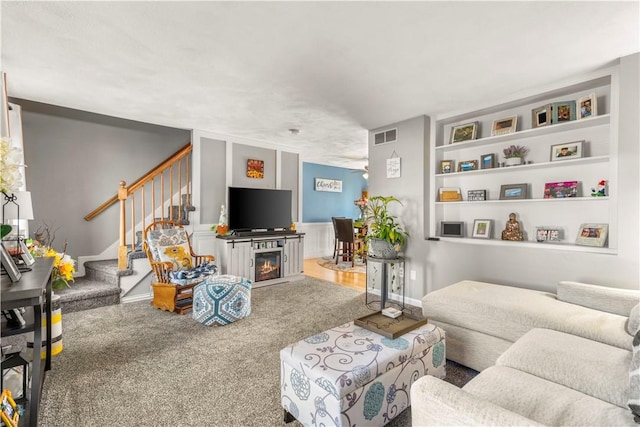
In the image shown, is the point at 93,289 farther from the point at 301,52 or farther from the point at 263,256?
the point at 301,52

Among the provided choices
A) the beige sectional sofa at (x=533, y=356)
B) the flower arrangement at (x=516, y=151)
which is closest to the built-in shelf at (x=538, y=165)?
the flower arrangement at (x=516, y=151)

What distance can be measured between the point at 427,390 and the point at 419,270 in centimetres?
301

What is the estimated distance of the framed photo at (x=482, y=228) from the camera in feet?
11.6

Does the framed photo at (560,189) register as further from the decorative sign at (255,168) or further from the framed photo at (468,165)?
the decorative sign at (255,168)

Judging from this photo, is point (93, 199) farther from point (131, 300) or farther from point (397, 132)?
point (397, 132)

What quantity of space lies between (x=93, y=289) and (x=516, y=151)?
5.10 m

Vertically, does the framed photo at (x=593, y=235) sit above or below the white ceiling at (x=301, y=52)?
below

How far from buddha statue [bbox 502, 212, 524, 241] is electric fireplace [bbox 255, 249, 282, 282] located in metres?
3.17

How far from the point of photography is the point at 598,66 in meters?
2.53

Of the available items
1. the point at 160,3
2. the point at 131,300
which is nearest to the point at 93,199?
the point at 131,300

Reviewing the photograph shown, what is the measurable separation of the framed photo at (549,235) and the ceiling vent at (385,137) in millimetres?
1980

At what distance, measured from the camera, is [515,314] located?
6.90 ft

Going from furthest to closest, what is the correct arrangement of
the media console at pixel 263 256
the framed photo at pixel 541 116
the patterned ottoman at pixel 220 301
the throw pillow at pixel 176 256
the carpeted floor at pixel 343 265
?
the carpeted floor at pixel 343 265 < the media console at pixel 263 256 < the throw pillow at pixel 176 256 < the patterned ottoman at pixel 220 301 < the framed photo at pixel 541 116

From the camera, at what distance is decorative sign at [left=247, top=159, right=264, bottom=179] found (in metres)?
5.14
